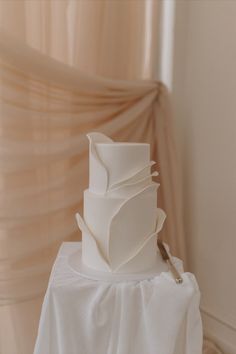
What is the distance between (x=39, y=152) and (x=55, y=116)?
124 millimetres

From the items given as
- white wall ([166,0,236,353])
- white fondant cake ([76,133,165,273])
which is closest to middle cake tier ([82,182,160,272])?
white fondant cake ([76,133,165,273])

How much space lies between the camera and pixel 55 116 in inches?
43.9

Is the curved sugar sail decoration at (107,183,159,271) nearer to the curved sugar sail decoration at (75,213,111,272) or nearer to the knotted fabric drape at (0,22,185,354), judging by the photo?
the curved sugar sail decoration at (75,213,111,272)

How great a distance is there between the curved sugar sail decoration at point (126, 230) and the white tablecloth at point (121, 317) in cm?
7

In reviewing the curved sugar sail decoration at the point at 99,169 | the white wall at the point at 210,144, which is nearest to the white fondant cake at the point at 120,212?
the curved sugar sail decoration at the point at 99,169

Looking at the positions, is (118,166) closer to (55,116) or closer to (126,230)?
(126,230)

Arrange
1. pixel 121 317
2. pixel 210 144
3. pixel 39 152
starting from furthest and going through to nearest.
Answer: pixel 210 144
pixel 39 152
pixel 121 317

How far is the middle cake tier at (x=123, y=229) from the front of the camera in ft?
2.65

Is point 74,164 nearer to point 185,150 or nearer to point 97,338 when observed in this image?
point 185,150

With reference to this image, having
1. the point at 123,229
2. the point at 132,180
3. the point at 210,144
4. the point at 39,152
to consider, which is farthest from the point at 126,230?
the point at 210,144

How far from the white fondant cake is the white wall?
0.44 m

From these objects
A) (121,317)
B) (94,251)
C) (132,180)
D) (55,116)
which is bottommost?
(121,317)

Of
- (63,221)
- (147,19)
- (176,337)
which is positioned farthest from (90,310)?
(147,19)

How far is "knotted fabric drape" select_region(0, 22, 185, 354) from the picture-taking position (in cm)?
105
